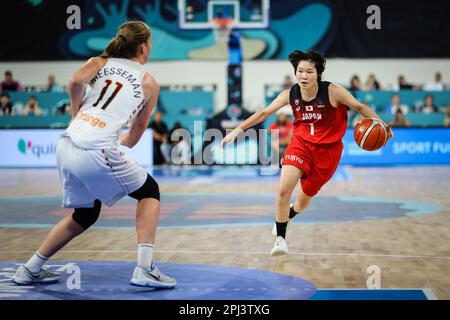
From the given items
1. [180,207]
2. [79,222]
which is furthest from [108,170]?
[180,207]

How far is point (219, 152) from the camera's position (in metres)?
19.7

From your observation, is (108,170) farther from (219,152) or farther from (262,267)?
(219,152)

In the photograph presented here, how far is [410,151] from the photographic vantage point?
20.0 meters

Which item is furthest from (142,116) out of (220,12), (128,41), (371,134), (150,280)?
(220,12)

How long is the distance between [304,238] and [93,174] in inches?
146

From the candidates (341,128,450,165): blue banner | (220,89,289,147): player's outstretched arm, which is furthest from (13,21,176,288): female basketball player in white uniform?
(341,128,450,165): blue banner

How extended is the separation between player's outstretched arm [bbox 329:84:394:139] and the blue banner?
12383 mm

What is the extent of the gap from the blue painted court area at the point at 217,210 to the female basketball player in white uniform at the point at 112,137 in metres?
4.03

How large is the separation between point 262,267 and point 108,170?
74.6 inches

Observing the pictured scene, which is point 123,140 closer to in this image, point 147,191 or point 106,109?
point 106,109

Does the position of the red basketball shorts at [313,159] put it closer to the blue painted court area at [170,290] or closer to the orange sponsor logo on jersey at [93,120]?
the blue painted court area at [170,290]

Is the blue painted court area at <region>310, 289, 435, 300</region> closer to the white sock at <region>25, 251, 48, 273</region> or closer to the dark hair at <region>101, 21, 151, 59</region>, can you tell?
the white sock at <region>25, 251, 48, 273</region>

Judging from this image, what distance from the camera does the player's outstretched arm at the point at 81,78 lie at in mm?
5375

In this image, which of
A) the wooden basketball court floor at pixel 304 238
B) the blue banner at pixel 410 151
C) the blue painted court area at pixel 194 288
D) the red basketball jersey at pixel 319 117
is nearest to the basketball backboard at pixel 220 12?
the blue banner at pixel 410 151
